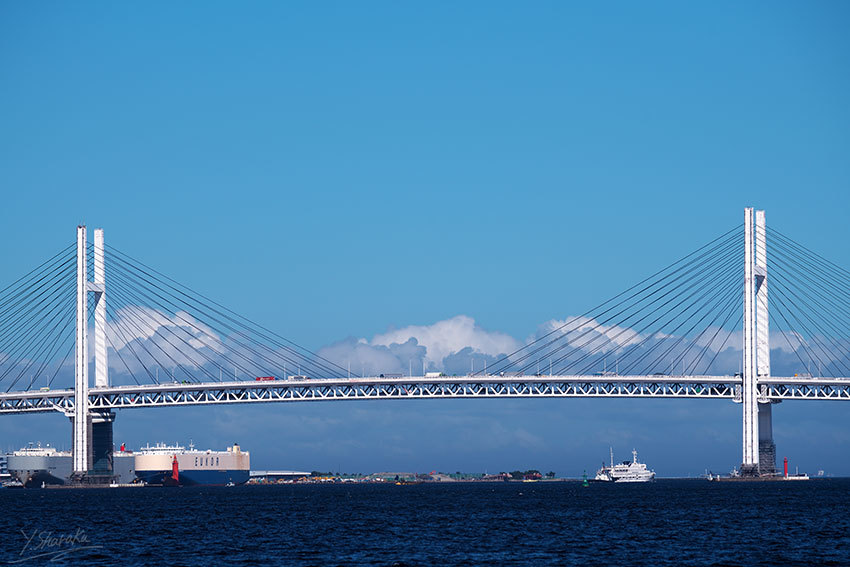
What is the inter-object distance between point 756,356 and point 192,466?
3439 inches

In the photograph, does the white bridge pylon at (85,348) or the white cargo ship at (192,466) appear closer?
the white bridge pylon at (85,348)

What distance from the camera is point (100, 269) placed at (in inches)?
4257

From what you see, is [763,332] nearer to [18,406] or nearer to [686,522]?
[686,522]

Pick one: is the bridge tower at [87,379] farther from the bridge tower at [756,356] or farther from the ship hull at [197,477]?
the bridge tower at [756,356]

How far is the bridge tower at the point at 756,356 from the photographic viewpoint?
106 m

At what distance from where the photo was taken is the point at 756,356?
4235 inches

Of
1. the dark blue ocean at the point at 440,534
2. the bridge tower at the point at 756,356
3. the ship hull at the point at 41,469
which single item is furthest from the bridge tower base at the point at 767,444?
the ship hull at the point at 41,469

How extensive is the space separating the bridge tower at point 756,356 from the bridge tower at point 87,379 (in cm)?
5612

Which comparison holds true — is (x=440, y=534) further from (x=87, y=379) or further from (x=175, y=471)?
(x=175, y=471)

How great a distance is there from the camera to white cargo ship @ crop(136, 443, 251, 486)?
6260 inches

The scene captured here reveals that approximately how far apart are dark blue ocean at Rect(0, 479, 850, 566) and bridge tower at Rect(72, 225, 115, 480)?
31.5 meters

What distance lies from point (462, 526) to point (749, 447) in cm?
5948

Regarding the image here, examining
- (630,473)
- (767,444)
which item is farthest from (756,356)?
(630,473)

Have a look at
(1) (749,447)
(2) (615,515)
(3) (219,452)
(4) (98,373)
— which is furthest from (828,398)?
(3) (219,452)
